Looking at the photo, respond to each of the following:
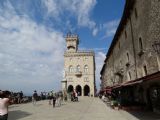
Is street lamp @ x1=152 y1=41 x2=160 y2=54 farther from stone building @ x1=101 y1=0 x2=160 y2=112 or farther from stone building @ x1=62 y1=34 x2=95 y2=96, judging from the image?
stone building @ x1=62 y1=34 x2=95 y2=96

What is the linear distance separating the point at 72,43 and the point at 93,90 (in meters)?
19.8

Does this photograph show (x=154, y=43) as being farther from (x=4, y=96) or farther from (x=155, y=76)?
(x=4, y=96)

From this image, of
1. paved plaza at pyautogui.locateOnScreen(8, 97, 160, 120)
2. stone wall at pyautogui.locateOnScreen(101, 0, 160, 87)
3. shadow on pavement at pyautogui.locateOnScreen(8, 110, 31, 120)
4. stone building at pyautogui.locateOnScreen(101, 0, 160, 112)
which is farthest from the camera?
stone wall at pyautogui.locateOnScreen(101, 0, 160, 87)

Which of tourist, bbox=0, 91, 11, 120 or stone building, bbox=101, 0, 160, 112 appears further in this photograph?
stone building, bbox=101, 0, 160, 112

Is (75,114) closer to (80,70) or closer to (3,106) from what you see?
(3,106)

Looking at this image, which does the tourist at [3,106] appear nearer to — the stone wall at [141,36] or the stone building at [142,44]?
the stone building at [142,44]

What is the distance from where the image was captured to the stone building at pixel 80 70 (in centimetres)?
8488

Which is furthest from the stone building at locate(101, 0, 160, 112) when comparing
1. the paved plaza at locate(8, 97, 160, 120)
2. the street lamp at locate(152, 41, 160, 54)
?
Result: the paved plaza at locate(8, 97, 160, 120)

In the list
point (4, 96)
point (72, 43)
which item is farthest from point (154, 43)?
point (72, 43)

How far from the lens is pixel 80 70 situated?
8556cm

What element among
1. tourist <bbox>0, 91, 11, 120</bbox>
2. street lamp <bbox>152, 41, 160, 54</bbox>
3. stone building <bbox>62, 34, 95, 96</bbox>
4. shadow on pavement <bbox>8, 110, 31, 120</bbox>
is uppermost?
stone building <bbox>62, 34, 95, 96</bbox>

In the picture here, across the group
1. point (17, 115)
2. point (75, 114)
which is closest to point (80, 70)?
point (75, 114)

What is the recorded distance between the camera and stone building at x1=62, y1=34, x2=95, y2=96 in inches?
3342

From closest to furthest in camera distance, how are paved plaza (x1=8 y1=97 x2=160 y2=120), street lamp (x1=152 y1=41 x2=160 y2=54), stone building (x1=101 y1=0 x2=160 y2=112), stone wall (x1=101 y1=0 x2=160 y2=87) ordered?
paved plaza (x1=8 y1=97 x2=160 y2=120)
street lamp (x1=152 y1=41 x2=160 y2=54)
stone building (x1=101 y1=0 x2=160 y2=112)
stone wall (x1=101 y1=0 x2=160 y2=87)
